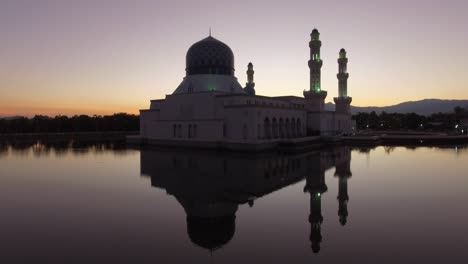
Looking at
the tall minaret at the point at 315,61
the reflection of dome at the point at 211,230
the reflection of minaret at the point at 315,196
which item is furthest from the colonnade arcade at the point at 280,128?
the reflection of dome at the point at 211,230

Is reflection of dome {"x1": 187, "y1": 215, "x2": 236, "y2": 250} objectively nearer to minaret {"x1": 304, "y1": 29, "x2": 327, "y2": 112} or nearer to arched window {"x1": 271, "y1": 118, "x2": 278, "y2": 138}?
arched window {"x1": 271, "y1": 118, "x2": 278, "y2": 138}

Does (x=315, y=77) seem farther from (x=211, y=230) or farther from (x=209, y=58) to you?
(x=211, y=230)

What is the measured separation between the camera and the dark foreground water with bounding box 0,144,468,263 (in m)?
6.61

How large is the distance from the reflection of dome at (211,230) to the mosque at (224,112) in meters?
16.4

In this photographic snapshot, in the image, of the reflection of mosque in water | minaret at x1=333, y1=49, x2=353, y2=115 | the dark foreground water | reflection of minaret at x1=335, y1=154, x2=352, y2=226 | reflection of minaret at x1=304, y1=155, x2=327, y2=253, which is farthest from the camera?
minaret at x1=333, y1=49, x2=353, y2=115

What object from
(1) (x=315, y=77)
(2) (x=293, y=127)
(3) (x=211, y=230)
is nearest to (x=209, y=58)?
(2) (x=293, y=127)

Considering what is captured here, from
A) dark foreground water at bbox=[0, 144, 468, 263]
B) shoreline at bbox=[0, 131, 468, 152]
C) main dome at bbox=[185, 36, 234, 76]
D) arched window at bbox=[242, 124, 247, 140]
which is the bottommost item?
dark foreground water at bbox=[0, 144, 468, 263]

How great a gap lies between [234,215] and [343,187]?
5598mm

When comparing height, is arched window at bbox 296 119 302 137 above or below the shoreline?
above

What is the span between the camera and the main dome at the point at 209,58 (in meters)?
33.4

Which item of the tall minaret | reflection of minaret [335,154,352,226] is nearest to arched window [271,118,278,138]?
the tall minaret

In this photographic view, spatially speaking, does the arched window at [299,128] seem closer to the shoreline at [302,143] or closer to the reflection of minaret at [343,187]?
the shoreline at [302,143]

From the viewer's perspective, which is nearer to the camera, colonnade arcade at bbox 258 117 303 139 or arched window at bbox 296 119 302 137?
colonnade arcade at bbox 258 117 303 139

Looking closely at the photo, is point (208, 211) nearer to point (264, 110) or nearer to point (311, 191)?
point (311, 191)
